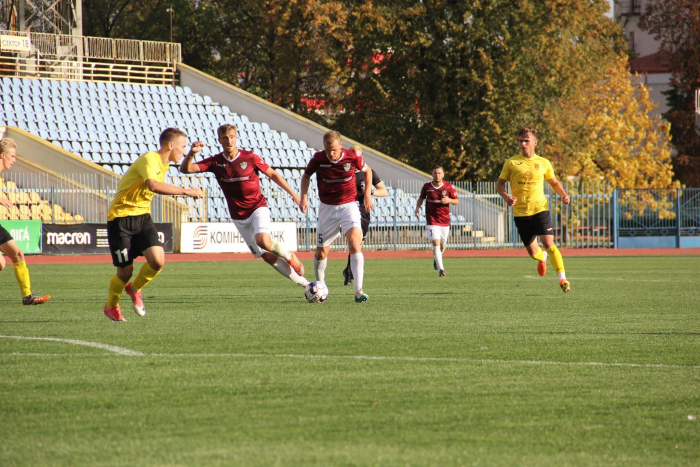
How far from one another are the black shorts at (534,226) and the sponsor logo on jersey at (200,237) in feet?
58.0

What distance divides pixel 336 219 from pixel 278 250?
1006 millimetres

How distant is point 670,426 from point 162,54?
38.5 meters

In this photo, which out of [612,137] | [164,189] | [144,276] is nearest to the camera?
[164,189]

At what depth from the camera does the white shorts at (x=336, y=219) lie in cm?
1063

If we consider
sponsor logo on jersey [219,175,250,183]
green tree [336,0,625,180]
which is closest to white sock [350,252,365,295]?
sponsor logo on jersey [219,175,250,183]

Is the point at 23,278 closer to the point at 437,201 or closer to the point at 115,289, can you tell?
the point at 115,289

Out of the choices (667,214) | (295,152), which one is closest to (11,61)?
(295,152)

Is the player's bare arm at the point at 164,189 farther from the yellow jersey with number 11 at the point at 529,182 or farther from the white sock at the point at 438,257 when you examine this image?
the white sock at the point at 438,257

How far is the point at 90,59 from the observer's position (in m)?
40.5

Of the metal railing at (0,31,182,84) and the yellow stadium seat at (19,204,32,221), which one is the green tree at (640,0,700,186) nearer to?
the metal railing at (0,31,182,84)

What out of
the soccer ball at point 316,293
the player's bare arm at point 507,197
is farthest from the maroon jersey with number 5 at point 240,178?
the player's bare arm at point 507,197

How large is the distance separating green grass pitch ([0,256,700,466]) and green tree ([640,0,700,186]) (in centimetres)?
4653

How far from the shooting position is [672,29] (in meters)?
52.5

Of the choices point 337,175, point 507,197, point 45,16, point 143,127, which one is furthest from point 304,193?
point 45,16
